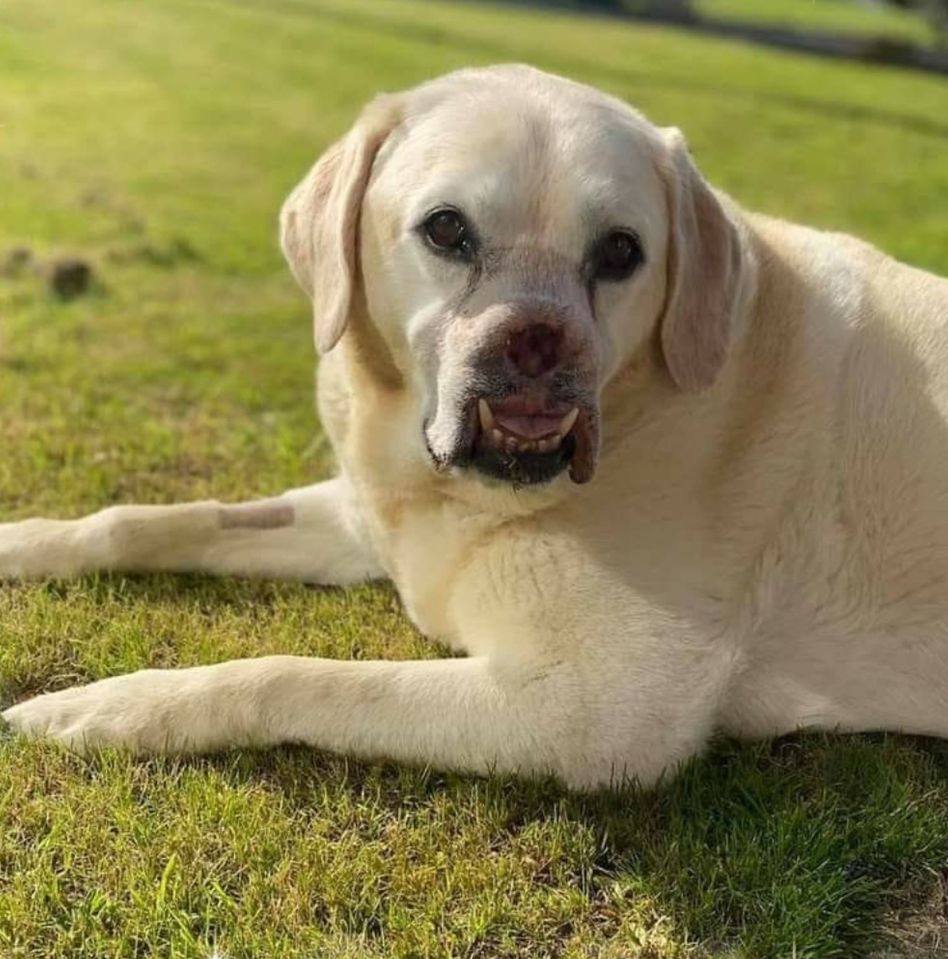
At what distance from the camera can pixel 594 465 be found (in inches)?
115

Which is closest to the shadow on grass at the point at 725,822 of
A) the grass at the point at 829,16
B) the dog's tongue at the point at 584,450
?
the dog's tongue at the point at 584,450

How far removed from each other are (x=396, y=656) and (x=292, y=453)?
1.64 m

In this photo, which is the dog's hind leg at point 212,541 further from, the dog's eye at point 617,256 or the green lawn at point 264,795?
the dog's eye at point 617,256

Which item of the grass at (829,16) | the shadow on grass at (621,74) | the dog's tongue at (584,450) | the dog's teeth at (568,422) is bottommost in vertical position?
the grass at (829,16)

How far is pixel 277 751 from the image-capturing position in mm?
2936

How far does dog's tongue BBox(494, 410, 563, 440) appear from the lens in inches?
110

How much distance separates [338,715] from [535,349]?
3.24 ft

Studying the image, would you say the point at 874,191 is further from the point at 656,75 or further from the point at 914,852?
the point at 914,852

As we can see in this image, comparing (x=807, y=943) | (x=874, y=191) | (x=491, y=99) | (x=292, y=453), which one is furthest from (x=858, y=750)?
(x=874, y=191)

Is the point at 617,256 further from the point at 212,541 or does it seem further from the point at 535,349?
the point at 212,541

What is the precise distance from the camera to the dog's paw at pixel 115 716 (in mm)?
2889

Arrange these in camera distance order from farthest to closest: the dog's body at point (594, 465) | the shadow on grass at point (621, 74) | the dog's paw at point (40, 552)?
the shadow on grass at point (621, 74)
the dog's paw at point (40, 552)
the dog's body at point (594, 465)

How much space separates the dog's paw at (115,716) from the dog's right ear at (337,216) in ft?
3.18

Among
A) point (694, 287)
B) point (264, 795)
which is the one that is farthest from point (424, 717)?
point (694, 287)
